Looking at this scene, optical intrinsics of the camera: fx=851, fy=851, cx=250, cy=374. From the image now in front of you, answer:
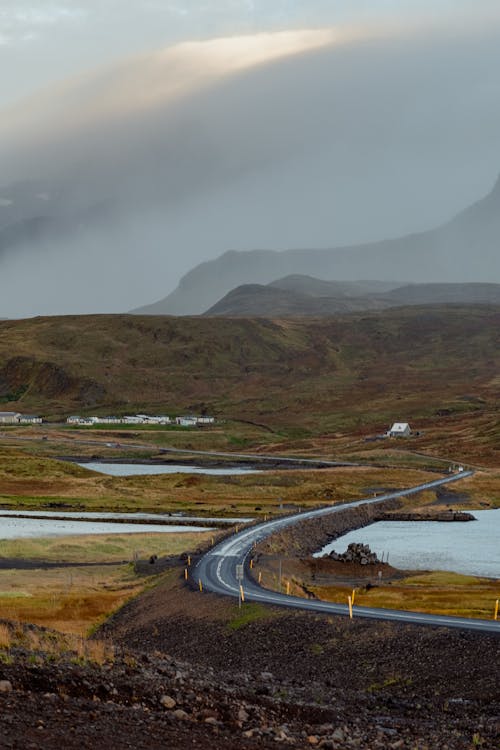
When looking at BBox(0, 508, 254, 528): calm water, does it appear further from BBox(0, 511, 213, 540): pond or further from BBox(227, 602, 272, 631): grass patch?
BBox(227, 602, 272, 631): grass patch

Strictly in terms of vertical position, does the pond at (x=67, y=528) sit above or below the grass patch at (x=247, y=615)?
below

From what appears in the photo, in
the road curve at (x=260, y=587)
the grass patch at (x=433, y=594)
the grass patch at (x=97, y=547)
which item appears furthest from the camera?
the grass patch at (x=97, y=547)

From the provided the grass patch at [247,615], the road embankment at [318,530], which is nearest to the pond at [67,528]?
the road embankment at [318,530]

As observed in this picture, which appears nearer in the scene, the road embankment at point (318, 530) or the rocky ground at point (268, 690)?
the rocky ground at point (268, 690)

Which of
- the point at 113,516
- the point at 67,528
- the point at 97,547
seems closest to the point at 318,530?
the point at 97,547

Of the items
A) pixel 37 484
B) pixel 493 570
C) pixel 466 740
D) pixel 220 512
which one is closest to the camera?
pixel 466 740

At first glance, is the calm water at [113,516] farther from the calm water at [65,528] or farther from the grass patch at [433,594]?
the grass patch at [433,594]

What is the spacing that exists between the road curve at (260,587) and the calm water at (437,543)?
8.44m

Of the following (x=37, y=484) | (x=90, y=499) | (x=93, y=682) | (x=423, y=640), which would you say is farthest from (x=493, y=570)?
(x=37, y=484)

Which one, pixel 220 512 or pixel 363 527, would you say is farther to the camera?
pixel 220 512

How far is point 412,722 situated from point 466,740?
3.21 m

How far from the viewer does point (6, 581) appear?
75.8m

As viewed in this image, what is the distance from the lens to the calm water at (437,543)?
8925 cm

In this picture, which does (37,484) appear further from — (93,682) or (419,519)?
(93,682)
